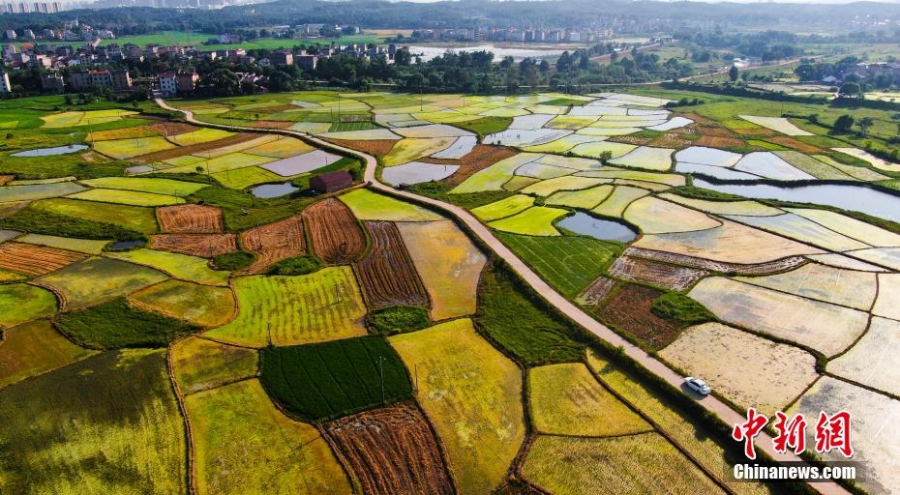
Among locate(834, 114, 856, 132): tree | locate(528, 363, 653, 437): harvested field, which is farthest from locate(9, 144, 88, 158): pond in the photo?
locate(834, 114, 856, 132): tree

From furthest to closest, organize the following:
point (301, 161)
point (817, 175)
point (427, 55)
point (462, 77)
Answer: point (427, 55)
point (462, 77)
point (301, 161)
point (817, 175)

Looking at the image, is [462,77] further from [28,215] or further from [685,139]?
[28,215]

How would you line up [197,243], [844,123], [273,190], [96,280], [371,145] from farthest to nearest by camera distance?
1. [844,123]
2. [371,145]
3. [273,190]
4. [197,243]
5. [96,280]

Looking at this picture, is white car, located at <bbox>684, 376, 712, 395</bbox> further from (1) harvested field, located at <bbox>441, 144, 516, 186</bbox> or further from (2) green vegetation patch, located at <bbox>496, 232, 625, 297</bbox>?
(1) harvested field, located at <bbox>441, 144, 516, 186</bbox>

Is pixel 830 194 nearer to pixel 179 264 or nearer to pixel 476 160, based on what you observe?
pixel 476 160

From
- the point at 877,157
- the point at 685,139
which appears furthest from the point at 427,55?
the point at 877,157

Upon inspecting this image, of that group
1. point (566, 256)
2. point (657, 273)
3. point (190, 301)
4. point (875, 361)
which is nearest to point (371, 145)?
point (566, 256)
